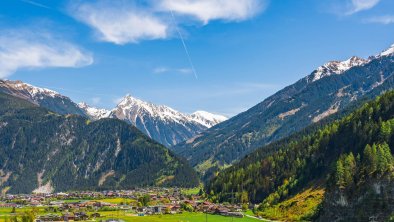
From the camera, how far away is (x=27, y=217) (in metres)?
184

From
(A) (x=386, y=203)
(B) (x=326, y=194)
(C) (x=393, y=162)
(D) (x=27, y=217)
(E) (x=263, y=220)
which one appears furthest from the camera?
(E) (x=263, y=220)

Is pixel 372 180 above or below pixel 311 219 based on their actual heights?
above

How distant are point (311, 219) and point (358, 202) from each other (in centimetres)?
2602

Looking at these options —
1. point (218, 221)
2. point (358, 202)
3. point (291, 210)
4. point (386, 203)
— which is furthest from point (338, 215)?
point (218, 221)

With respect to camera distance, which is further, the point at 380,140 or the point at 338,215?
the point at 380,140

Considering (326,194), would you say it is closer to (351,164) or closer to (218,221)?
(351,164)

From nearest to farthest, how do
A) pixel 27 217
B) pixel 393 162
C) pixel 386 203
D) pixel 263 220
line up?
pixel 386 203
pixel 393 162
pixel 27 217
pixel 263 220

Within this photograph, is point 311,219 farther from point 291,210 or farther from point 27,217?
point 27,217

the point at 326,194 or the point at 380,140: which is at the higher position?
the point at 380,140

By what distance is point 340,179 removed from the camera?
163 metres

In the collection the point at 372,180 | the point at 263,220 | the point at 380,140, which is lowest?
the point at 263,220

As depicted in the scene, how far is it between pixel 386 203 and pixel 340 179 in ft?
71.1

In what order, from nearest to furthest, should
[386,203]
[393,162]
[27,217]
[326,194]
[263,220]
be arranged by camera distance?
[386,203], [393,162], [326,194], [27,217], [263,220]

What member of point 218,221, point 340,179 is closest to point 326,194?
point 340,179
